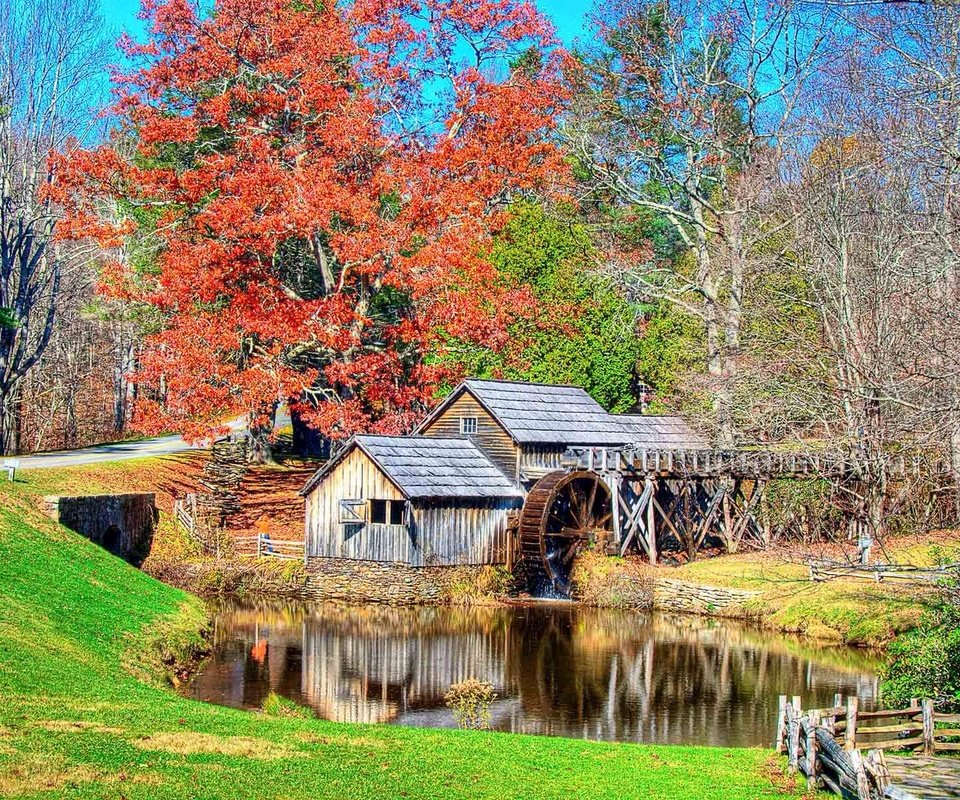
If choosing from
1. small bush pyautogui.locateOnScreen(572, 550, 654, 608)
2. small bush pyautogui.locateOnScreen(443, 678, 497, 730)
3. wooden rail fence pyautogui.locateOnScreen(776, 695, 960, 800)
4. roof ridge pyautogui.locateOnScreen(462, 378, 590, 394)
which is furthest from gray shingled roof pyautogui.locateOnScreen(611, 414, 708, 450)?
wooden rail fence pyautogui.locateOnScreen(776, 695, 960, 800)

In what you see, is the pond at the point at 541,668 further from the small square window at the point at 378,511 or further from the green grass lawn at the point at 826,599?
the small square window at the point at 378,511

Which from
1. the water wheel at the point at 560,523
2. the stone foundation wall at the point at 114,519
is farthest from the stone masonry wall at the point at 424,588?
the stone foundation wall at the point at 114,519

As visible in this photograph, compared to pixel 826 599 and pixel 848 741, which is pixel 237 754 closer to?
pixel 848 741

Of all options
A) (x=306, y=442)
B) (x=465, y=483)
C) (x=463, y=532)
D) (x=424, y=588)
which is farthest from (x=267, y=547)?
(x=306, y=442)

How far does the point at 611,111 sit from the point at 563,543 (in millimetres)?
23901

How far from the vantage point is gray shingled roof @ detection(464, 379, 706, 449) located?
3984 centimetres

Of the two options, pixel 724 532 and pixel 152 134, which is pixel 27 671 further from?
pixel 152 134

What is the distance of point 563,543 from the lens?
39.8 meters

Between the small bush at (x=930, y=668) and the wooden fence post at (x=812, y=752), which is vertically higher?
the small bush at (x=930, y=668)

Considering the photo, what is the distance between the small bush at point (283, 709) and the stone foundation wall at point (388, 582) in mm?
14077

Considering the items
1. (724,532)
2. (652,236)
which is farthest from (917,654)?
(652,236)

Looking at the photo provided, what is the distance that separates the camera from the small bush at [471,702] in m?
22.0

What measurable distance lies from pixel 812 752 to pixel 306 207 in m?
32.3

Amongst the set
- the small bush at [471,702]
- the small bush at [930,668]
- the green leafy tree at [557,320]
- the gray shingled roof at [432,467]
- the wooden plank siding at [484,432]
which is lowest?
the small bush at [471,702]
